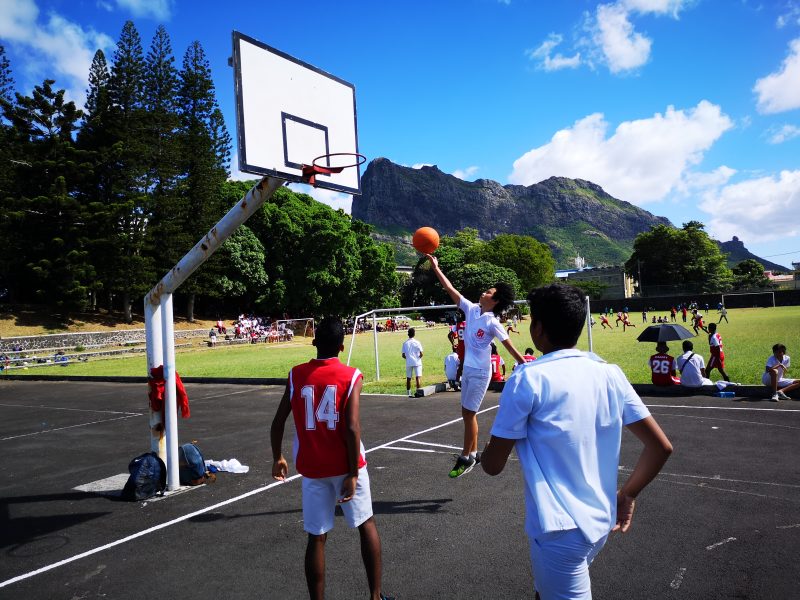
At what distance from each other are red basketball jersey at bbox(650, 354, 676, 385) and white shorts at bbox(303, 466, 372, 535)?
421 inches

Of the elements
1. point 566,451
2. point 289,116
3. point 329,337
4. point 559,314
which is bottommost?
point 566,451

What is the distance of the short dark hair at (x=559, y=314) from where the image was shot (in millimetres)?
2236

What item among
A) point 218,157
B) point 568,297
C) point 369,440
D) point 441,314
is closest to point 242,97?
point 568,297

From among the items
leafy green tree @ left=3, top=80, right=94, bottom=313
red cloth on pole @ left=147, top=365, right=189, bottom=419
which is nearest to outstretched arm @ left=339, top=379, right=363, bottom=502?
red cloth on pole @ left=147, top=365, right=189, bottom=419

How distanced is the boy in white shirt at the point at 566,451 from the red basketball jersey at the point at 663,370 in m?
11.2

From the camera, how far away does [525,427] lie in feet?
6.98

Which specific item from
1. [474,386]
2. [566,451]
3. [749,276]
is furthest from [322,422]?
[749,276]

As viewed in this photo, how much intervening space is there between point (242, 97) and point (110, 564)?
456cm

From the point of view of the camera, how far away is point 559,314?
2.26 meters

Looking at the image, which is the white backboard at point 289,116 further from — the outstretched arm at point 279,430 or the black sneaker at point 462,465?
the black sneaker at point 462,465

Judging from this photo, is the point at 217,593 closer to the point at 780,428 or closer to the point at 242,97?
the point at 242,97

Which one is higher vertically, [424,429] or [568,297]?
[568,297]

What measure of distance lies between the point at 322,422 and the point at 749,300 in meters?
85.0

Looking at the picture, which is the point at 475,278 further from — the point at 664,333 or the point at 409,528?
the point at 409,528
